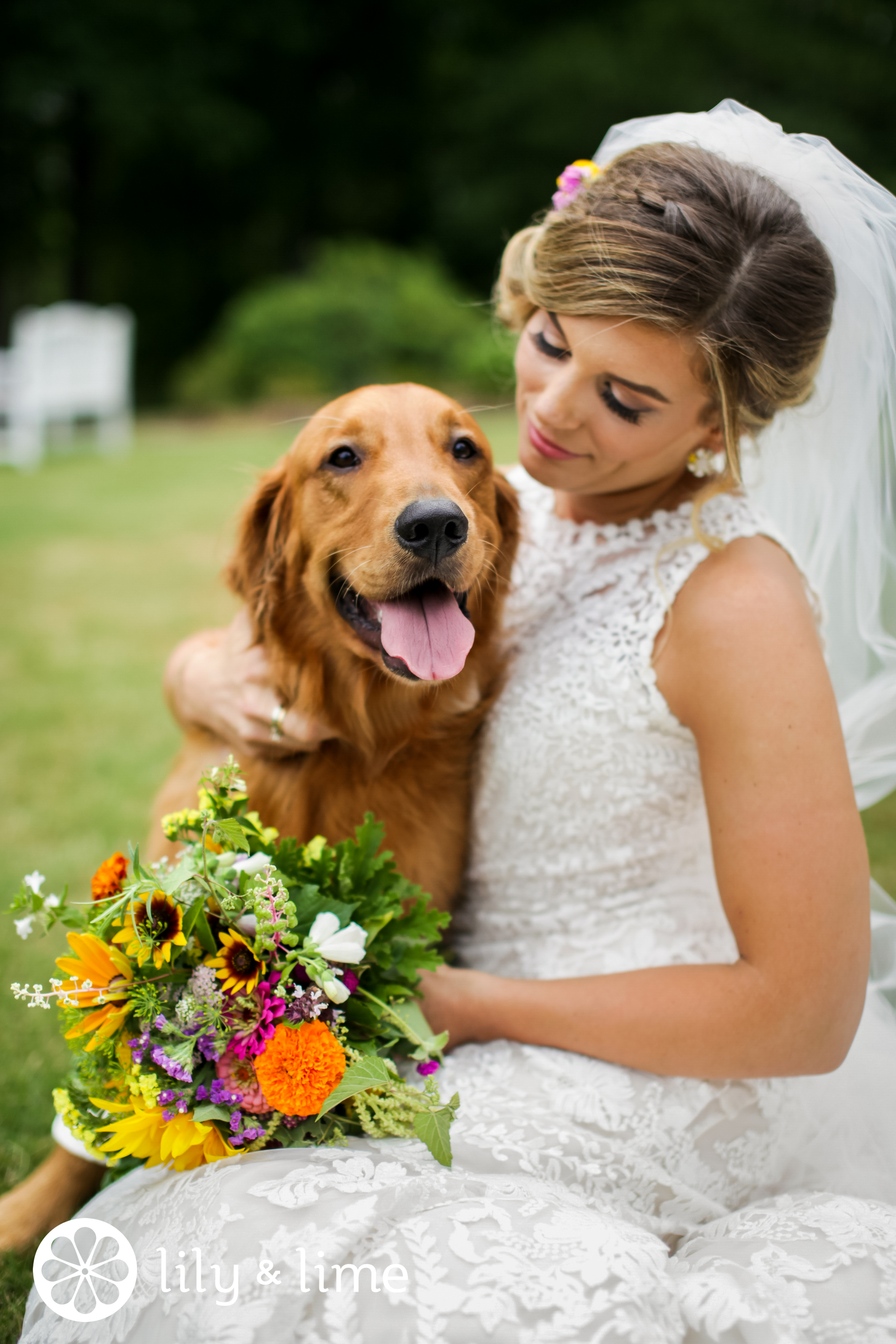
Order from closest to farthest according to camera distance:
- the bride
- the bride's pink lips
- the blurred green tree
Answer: the bride, the bride's pink lips, the blurred green tree

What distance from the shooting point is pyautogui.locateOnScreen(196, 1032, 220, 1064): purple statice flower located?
5.90 ft

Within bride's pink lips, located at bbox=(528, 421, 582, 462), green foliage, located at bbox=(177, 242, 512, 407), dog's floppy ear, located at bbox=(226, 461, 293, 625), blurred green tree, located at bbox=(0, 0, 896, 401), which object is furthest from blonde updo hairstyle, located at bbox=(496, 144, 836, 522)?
blurred green tree, located at bbox=(0, 0, 896, 401)

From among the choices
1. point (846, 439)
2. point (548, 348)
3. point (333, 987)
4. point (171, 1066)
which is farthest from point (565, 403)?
point (171, 1066)

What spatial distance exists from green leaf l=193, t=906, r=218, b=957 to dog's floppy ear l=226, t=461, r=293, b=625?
0.98 m

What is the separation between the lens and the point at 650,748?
2256 mm

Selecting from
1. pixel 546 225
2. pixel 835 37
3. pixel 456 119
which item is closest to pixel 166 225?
pixel 456 119

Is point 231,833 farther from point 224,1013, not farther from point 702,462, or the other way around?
point 702,462

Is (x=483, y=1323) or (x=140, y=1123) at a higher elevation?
(x=140, y=1123)

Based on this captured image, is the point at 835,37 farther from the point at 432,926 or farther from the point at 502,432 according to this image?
the point at 432,926

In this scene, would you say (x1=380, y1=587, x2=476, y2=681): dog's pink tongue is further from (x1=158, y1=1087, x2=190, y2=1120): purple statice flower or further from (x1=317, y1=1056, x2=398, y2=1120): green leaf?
(x1=158, y1=1087, x2=190, y2=1120): purple statice flower

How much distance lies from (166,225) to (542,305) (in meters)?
24.4

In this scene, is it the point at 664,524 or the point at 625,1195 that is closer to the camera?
the point at 625,1195

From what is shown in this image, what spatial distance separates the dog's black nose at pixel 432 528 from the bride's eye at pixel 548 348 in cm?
43

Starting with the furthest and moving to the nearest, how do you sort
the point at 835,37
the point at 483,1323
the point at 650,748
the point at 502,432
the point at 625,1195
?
the point at 835,37
the point at 502,432
the point at 650,748
the point at 625,1195
the point at 483,1323
